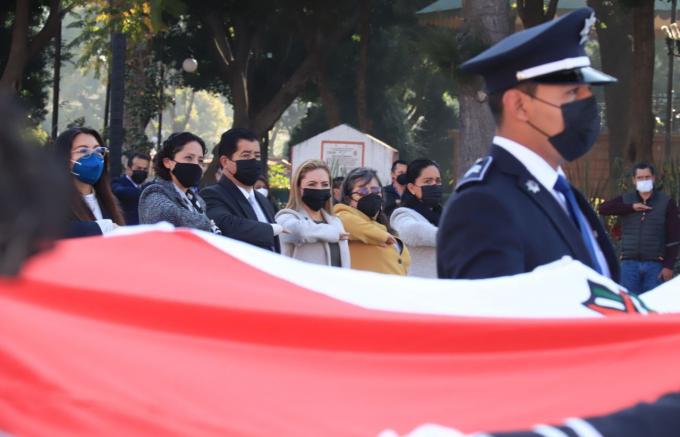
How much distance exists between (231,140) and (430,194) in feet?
6.33

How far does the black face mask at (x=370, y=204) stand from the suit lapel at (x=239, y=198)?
3.82 feet

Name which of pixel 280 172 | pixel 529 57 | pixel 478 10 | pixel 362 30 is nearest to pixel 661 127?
pixel 362 30

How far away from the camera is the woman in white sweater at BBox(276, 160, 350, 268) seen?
834cm

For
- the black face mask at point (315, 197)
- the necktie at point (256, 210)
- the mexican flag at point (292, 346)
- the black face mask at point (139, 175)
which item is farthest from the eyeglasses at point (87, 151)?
the black face mask at point (139, 175)

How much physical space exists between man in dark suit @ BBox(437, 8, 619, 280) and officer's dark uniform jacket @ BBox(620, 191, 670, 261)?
8818 millimetres

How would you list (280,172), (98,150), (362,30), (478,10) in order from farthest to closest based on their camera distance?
(280,172) → (362,30) → (478,10) → (98,150)

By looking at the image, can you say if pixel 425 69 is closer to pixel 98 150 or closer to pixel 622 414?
pixel 98 150

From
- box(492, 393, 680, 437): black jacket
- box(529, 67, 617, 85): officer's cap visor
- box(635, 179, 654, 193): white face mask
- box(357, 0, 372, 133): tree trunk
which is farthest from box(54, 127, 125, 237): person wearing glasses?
box(357, 0, 372, 133): tree trunk

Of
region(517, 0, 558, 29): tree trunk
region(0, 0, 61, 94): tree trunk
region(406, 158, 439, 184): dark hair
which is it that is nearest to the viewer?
region(406, 158, 439, 184): dark hair

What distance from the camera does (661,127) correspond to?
34906 mm

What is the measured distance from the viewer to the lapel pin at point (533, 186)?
3705mm

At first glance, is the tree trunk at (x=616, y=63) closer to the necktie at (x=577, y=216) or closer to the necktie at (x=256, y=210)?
the necktie at (x=256, y=210)

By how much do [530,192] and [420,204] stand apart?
6.19 meters

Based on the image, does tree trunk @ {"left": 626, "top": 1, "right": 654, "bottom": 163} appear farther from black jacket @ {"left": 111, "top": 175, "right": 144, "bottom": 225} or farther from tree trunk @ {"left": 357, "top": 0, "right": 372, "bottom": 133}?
tree trunk @ {"left": 357, "top": 0, "right": 372, "bottom": 133}
